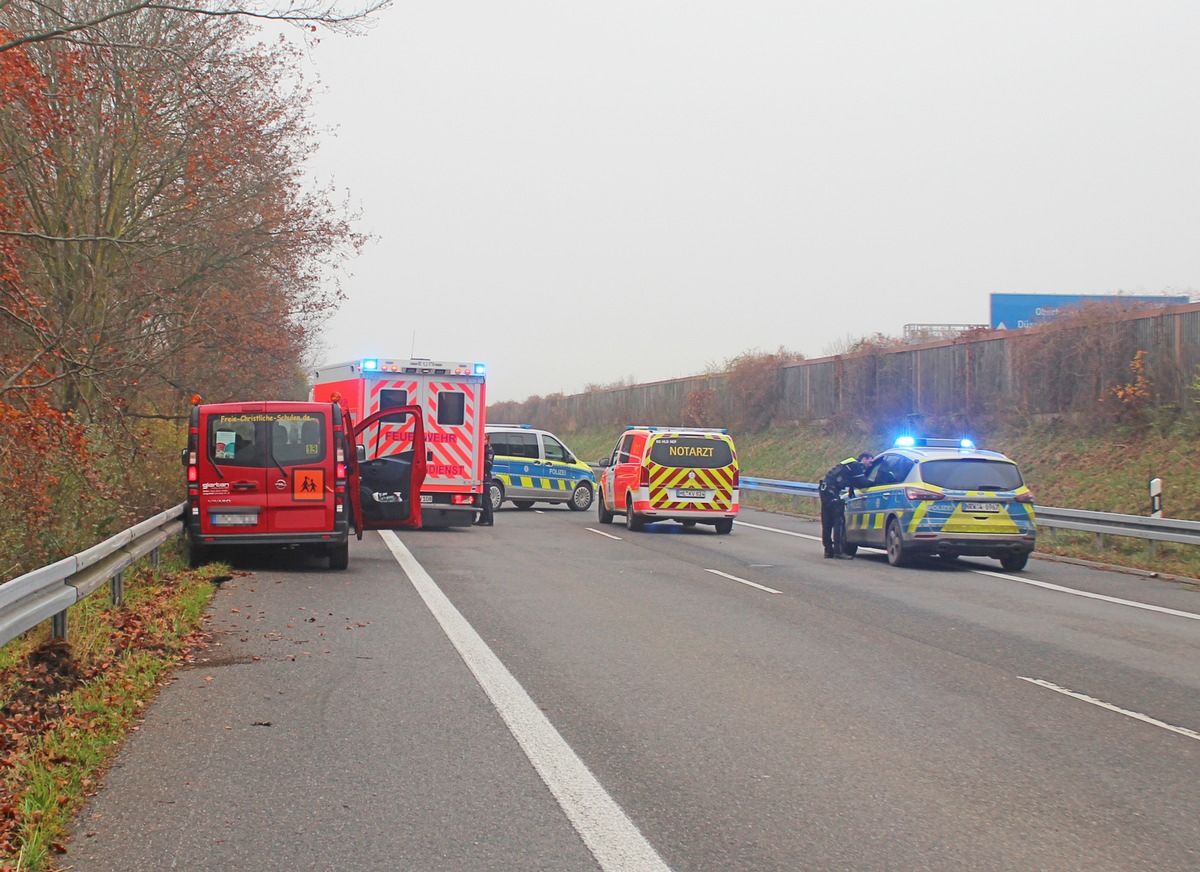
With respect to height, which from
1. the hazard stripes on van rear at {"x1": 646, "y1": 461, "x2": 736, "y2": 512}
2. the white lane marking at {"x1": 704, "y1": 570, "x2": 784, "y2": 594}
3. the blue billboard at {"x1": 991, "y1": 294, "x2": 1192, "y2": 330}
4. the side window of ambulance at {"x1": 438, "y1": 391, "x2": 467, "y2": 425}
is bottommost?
the white lane marking at {"x1": 704, "y1": 570, "x2": 784, "y2": 594}

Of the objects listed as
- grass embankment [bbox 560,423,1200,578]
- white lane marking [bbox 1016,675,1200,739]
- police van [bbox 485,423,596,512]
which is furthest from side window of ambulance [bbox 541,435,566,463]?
white lane marking [bbox 1016,675,1200,739]

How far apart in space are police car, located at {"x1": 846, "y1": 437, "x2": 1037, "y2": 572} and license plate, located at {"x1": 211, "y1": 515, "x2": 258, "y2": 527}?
8623 millimetres

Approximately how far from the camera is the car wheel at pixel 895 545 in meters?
17.5

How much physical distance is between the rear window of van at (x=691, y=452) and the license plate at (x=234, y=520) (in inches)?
387

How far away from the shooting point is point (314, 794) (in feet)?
18.5

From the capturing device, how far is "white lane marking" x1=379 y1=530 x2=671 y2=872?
4809 mm

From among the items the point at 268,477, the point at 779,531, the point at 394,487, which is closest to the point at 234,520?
the point at 268,477

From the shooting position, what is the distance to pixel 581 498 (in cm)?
3161

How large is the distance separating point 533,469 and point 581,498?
149 cm

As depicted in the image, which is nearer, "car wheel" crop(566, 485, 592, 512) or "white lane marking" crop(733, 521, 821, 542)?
"white lane marking" crop(733, 521, 821, 542)

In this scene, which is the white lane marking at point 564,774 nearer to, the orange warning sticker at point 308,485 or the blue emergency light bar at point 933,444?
the orange warning sticker at point 308,485

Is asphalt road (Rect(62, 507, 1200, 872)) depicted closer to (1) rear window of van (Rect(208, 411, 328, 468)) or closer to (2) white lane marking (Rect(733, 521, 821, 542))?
(1) rear window of van (Rect(208, 411, 328, 468))

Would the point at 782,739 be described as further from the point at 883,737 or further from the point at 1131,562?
the point at 1131,562

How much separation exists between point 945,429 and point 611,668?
26.8 m
